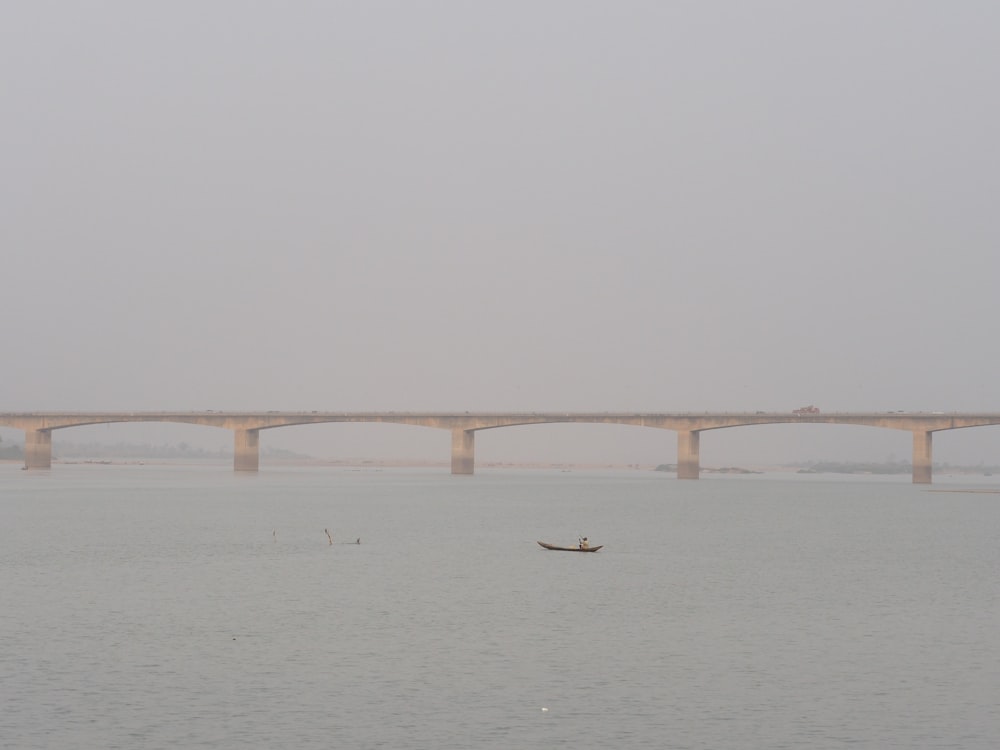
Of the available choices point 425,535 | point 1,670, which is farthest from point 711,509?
point 1,670

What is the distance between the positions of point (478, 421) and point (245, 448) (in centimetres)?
4100

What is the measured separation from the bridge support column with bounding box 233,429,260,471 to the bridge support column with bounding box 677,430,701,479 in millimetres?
63664

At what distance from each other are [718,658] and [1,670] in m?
16.5

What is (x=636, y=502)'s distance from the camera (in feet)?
381

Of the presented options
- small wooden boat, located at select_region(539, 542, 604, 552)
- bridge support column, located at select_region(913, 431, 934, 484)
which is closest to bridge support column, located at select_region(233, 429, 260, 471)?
bridge support column, located at select_region(913, 431, 934, 484)

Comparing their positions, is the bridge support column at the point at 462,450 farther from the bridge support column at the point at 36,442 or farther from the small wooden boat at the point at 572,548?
the small wooden boat at the point at 572,548

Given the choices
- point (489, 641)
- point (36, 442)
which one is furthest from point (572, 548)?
point (36, 442)

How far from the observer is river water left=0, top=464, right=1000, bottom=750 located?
23.2 meters

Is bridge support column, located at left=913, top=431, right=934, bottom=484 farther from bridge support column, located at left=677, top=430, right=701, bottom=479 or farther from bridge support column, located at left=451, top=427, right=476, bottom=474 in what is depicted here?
bridge support column, located at left=451, top=427, right=476, bottom=474

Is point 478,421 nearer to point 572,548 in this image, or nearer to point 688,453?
point 688,453

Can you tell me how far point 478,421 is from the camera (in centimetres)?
17450

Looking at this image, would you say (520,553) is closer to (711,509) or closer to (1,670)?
(1,670)

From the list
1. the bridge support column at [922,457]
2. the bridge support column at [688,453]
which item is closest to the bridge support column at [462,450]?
the bridge support column at [688,453]

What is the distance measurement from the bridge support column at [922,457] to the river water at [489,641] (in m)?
92.9
